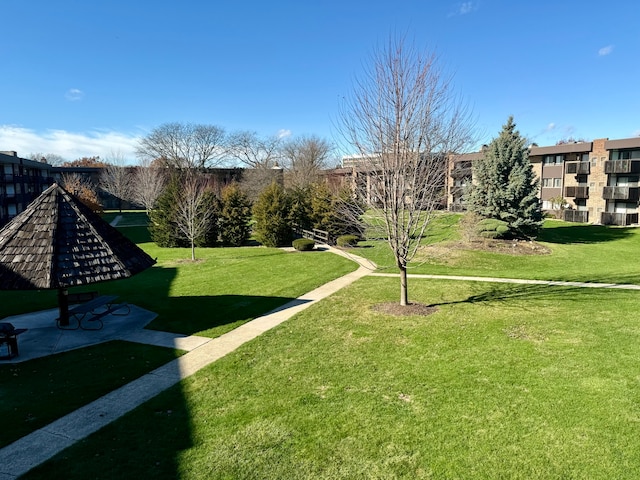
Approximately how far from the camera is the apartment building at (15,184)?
1662 inches

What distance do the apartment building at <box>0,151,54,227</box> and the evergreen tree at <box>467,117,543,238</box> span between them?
42516 millimetres

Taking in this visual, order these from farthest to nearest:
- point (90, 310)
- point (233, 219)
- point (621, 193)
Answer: point (621, 193) < point (233, 219) < point (90, 310)

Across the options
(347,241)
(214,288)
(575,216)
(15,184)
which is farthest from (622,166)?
(15,184)

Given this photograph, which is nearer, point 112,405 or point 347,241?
point 112,405

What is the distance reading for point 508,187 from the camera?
27.8 metres

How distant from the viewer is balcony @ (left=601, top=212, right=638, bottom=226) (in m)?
36.5

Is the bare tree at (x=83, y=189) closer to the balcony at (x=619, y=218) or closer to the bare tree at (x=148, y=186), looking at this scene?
the bare tree at (x=148, y=186)

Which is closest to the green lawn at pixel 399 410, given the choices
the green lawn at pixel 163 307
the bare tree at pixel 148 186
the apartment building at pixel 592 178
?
the green lawn at pixel 163 307

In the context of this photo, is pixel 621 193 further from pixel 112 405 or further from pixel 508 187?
pixel 112 405

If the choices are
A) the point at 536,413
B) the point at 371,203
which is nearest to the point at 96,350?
the point at 371,203

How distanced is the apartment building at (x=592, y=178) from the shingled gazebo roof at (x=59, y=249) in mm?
28510

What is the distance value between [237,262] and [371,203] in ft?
43.1

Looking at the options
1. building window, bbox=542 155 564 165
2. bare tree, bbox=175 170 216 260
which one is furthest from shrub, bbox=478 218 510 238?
building window, bbox=542 155 564 165

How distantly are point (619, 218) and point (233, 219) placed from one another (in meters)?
33.9
